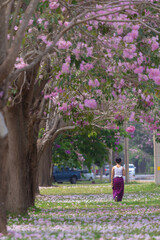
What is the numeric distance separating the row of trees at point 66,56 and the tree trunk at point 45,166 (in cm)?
1745

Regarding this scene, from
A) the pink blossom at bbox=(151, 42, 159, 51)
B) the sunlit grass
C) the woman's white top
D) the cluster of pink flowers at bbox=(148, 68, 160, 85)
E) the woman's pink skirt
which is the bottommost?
the sunlit grass

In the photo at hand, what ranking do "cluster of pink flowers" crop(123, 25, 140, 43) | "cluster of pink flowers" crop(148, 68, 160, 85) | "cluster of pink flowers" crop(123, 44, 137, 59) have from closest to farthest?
"cluster of pink flowers" crop(123, 25, 140, 43) → "cluster of pink flowers" crop(123, 44, 137, 59) → "cluster of pink flowers" crop(148, 68, 160, 85)

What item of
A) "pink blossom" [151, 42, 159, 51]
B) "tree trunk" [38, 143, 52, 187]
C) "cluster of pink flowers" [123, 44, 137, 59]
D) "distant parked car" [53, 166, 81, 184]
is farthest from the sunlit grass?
"cluster of pink flowers" [123, 44, 137, 59]

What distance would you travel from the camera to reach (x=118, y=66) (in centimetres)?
1162

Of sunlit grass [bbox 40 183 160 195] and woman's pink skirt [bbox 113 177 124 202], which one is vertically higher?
woman's pink skirt [bbox 113 177 124 202]

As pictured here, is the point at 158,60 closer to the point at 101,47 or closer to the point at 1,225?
the point at 101,47

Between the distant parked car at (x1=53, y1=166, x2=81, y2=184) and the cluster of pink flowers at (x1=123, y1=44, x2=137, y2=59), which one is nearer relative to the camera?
the cluster of pink flowers at (x1=123, y1=44, x2=137, y2=59)

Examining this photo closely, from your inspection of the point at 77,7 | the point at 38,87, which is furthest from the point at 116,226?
the point at 38,87

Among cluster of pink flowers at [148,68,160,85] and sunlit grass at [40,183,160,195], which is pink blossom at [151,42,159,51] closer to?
cluster of pink flowers at [148,68,160,85]

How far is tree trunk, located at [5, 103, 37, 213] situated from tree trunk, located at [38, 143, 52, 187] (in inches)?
727

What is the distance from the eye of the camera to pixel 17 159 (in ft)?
45.9

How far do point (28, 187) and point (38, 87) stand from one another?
3.41 meters

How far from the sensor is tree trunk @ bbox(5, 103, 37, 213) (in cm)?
1390

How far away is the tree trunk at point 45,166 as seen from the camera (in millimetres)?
33531
